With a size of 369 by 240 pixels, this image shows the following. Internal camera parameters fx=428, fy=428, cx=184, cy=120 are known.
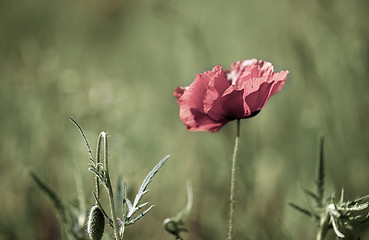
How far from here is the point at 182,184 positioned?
173 centimetres

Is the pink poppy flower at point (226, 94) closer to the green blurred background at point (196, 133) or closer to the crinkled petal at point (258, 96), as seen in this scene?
the crinkled petal at point (258, 96)

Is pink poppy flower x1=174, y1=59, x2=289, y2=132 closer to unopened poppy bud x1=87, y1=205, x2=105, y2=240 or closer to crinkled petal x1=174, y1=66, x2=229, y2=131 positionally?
crinkled petal x1=174, y1=66, x2=229, y2=131

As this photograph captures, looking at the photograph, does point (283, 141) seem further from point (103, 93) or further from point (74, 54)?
point (74, 54)

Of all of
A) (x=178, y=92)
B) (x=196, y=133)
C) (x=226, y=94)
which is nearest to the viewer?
(x=226, y=94)

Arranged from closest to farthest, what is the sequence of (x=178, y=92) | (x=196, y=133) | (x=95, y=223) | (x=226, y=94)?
(x=95, y=223) → (x=226, y=94) → (x=178, y=92) → (x=196, y=133)

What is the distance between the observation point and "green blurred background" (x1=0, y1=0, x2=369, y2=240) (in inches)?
57.9

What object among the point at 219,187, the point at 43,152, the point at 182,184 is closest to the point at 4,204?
the point at 43,152

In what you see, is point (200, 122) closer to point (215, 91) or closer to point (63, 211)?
point (215, 91)

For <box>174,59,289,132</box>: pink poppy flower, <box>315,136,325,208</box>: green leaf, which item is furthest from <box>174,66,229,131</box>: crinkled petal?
<box>315,136,325,208</box>: green leaf

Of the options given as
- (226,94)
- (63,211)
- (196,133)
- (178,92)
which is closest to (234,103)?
(226,94)

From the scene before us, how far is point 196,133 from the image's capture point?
6.87 ft

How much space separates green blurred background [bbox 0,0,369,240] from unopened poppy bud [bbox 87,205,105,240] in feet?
0.99

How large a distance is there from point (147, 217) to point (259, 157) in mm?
590

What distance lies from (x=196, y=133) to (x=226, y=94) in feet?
4.07
